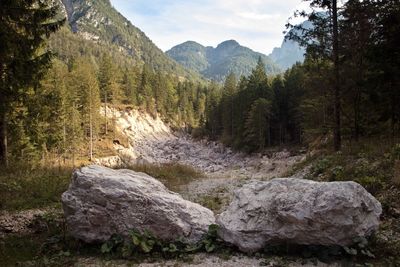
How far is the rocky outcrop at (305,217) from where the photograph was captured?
279 inches

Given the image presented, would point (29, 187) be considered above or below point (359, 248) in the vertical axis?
above

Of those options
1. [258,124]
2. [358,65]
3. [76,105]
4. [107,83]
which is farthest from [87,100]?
[358,65]

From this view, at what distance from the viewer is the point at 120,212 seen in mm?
8367

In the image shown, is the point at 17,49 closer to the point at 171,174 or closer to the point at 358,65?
the point at 171,174


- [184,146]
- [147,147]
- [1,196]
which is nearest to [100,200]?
[1,196]

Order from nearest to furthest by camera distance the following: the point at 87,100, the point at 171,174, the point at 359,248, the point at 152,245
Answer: the point at 359,248 → the point at 152,245 → the point at 171,174 → the point at 87,100

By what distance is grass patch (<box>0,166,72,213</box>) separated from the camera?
1126 centimetres

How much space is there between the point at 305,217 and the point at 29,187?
9716mm

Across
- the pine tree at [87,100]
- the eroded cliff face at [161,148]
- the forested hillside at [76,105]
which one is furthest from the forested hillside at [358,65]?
the pine tree at [87,100]

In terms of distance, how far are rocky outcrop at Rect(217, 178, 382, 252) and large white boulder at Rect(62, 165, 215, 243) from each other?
3.11 ft

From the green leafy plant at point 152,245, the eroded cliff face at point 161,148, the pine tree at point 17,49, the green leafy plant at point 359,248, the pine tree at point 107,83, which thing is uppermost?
the pine tree at point 107,83

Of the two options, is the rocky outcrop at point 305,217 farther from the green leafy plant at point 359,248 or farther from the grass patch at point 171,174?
the grass patch at point 171,174

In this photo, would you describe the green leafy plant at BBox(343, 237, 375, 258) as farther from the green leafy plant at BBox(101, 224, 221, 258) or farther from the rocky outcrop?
the green leafy plant at BBox(101, 224, 221, 258)

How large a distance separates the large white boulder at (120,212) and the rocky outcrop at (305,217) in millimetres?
949
